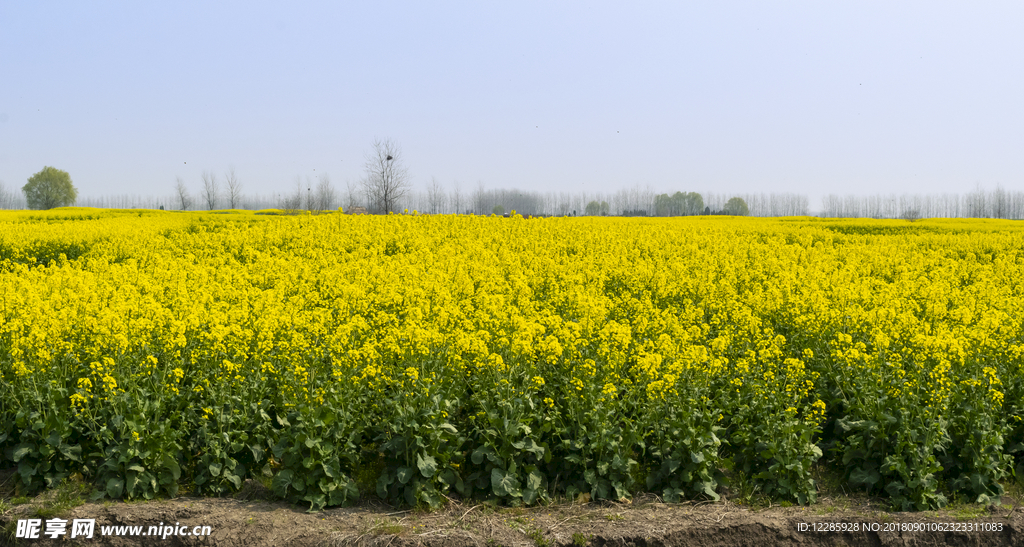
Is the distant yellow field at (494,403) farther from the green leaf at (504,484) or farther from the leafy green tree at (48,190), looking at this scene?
the leafy green tree at (48,190)

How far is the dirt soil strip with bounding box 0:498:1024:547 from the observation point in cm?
524

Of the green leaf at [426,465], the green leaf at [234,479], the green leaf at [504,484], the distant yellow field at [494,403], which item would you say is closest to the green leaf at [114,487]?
the distant yellow field at [494,403]

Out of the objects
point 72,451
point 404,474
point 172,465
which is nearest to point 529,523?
point 404,474

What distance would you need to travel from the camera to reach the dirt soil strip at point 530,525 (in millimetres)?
5238

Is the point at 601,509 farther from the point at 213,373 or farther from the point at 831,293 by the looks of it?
the point at 831,293

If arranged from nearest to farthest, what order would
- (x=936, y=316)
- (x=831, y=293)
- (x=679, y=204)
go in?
(x=936, y=316), (x=831, y=293), (x=679, y=204)

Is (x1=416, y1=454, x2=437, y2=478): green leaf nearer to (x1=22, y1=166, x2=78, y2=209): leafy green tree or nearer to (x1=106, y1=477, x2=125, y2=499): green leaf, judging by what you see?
(x1=106, y1=477, x2=125, y2=499): green leaf

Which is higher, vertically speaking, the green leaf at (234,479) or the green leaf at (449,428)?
the green leaf at (449,428)

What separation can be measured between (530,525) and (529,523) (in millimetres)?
32

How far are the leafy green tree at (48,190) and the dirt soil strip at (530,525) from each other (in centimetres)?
13273

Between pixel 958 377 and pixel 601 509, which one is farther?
pixel 958 377

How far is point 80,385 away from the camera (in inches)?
254

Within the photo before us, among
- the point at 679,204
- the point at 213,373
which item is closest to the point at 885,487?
the point at 213,373

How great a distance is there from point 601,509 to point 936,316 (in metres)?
6.55
